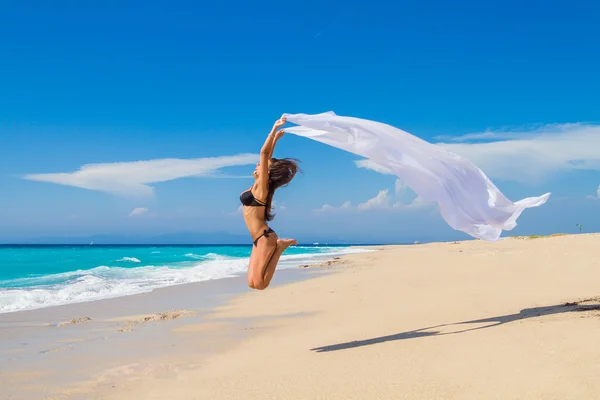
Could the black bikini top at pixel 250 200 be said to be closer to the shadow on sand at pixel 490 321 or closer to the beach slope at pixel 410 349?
the beach slope at pixel 410 349

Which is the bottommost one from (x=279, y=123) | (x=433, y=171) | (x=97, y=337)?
(x=97, y=337)

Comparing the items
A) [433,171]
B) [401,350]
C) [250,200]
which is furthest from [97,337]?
[433,171]

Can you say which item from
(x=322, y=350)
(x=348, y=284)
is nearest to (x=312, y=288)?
(x=348, y=284)

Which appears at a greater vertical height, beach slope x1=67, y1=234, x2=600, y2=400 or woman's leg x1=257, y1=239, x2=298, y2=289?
woman's leg x1=257, y1=239, x2=298, y2=289

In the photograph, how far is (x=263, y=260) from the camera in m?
6.94

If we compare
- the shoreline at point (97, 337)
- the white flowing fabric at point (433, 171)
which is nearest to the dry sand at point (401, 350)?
the shoreline at point (97, 337)

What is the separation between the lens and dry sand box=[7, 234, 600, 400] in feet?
14.7

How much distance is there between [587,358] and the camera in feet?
15.5

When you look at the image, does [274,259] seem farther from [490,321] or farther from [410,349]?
[490,321]

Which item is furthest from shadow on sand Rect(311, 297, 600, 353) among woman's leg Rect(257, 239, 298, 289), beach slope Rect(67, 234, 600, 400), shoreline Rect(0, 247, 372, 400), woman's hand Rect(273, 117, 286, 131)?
woman's hand Rect(273, 117, 286, 131)

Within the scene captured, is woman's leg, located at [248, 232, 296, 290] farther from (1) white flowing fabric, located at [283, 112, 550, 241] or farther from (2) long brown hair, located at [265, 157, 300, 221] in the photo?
(1) white flowing fabric, located at [283, 112, 550, 241]

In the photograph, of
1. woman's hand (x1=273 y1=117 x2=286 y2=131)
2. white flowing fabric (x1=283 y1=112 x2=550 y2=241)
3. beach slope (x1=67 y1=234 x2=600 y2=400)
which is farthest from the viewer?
white flowing fabric (x1=283 y1=112 x2=550 y2=241)

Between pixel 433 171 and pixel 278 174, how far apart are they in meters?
2.44

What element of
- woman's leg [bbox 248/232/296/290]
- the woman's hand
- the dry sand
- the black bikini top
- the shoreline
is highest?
the woman's hand
